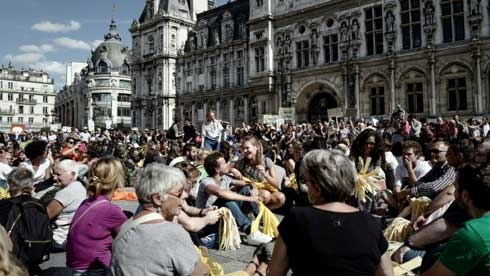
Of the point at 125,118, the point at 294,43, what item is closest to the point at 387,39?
the point at 294,43

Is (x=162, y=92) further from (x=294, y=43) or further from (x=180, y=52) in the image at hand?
(x=294, y=43)

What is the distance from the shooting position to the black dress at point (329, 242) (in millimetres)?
2562

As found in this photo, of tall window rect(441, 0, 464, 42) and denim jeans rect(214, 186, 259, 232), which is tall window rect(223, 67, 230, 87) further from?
denim jeans rect(214, 186, 259, 232)

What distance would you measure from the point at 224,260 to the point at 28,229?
2.70m

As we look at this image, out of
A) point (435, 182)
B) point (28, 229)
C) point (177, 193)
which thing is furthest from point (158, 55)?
point (177, 193)

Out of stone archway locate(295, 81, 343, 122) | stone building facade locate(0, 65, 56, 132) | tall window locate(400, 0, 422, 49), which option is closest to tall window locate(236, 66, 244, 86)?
stone archway locate(295, 81, 343, 122)

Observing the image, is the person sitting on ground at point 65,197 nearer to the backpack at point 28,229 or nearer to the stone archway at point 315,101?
the backpack at point 28,229

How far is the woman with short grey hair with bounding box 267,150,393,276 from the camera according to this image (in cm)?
257

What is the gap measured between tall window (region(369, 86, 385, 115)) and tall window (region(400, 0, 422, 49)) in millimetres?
3212

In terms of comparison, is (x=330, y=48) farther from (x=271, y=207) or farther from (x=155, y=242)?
(x=155, y=242)

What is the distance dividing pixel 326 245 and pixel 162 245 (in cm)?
121

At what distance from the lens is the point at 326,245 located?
8.41ft

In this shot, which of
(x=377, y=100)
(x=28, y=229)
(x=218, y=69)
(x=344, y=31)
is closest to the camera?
(x=28, y=229)

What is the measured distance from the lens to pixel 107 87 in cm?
7906
